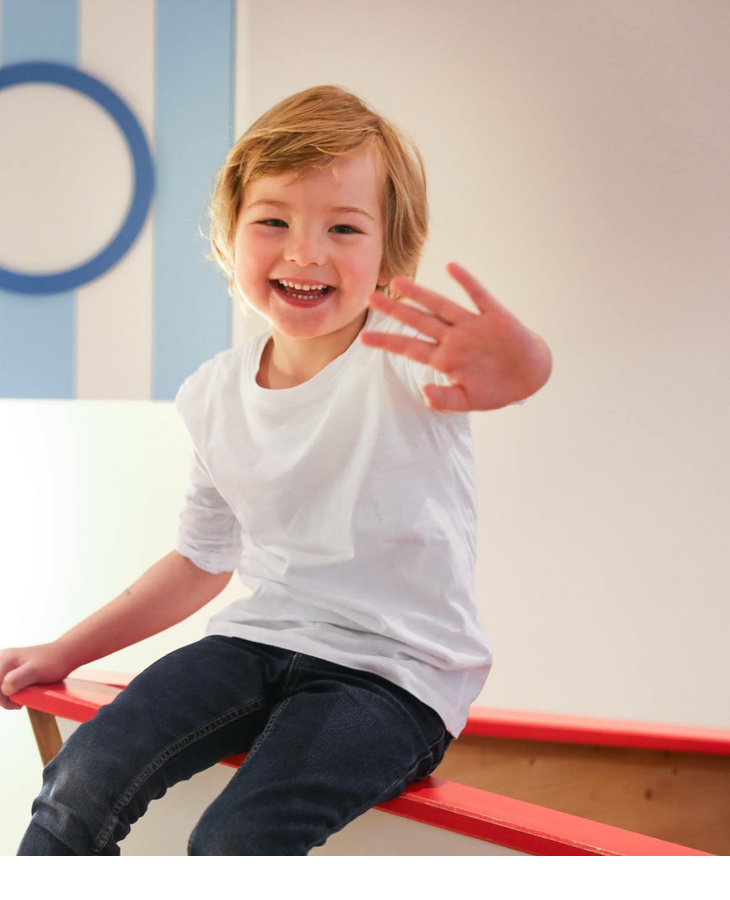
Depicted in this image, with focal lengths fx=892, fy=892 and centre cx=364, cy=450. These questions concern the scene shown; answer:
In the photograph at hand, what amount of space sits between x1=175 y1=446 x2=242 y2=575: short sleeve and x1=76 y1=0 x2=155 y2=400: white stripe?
0.54 metres

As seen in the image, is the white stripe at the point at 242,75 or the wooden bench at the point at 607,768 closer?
the wooden bench at the point at 607,768

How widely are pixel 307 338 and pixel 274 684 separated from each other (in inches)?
12.7

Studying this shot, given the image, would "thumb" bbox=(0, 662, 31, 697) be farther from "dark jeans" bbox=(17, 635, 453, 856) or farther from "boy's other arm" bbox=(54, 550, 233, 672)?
"dark jeans" bbox=(17, 635, 453, 856)

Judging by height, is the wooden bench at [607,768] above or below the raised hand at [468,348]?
below

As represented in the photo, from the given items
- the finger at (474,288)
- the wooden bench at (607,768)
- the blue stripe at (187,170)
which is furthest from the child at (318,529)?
the blue stripe at (187,170)

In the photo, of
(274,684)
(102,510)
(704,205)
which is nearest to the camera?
(274,684)

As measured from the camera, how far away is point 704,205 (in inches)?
53.2

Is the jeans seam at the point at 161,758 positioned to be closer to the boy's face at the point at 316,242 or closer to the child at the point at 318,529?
the child at the point at 318,529

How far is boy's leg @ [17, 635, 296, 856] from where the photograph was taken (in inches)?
25.8

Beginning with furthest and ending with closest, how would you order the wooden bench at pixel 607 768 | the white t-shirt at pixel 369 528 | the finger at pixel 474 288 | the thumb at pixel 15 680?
the wooden bench at pixel 607 768 < the thumb at pixel 15 680 < the white t-shirt at pixel 369 528 < the finger at pixel 474 288

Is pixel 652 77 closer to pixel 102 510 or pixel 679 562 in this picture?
pixel 679 562

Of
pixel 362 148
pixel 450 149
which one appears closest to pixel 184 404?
pixel 362 148

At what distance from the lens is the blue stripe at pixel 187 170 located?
4.63 ft

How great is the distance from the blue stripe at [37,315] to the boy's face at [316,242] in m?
0.69
